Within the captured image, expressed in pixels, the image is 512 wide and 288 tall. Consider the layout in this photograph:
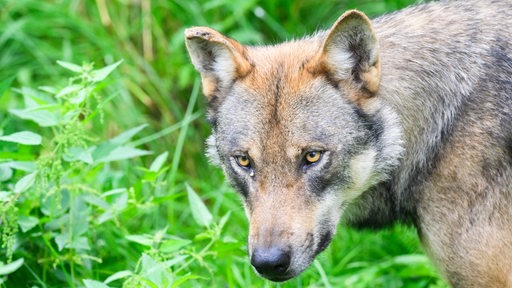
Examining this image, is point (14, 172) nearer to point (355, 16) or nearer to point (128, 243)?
point (128, 243)

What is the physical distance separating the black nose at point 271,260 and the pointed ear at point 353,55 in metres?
1.06

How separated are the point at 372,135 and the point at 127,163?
10.8ft

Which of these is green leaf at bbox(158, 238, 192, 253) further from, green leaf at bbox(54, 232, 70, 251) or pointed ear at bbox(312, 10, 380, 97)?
pointed ear at bbox(312, 10, 380, 97)

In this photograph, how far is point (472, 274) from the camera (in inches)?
207

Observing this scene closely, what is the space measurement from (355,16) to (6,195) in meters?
2.38

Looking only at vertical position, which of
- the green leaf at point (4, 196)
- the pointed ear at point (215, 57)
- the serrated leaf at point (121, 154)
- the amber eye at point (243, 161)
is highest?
the pointed ear at point (215, 57)

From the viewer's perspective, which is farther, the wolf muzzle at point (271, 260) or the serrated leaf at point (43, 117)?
the serrated leaf at point (43, 117)

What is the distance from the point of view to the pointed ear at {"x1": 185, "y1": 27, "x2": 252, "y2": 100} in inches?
214

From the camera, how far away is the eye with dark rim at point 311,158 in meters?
5.15

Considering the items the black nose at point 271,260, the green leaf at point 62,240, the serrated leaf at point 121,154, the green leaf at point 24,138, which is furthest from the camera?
the serrated leaf at point 121,154

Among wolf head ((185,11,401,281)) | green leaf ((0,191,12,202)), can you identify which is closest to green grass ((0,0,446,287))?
green leaf ((0,191,12,202))

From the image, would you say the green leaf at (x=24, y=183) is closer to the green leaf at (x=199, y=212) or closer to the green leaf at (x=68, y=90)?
the green leaf at (x=68, y=90)

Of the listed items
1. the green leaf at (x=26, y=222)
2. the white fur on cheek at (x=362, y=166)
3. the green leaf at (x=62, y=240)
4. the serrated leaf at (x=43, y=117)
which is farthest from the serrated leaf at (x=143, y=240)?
the white fur on cheek at (x=362, y=166)

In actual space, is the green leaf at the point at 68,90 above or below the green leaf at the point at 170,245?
above
